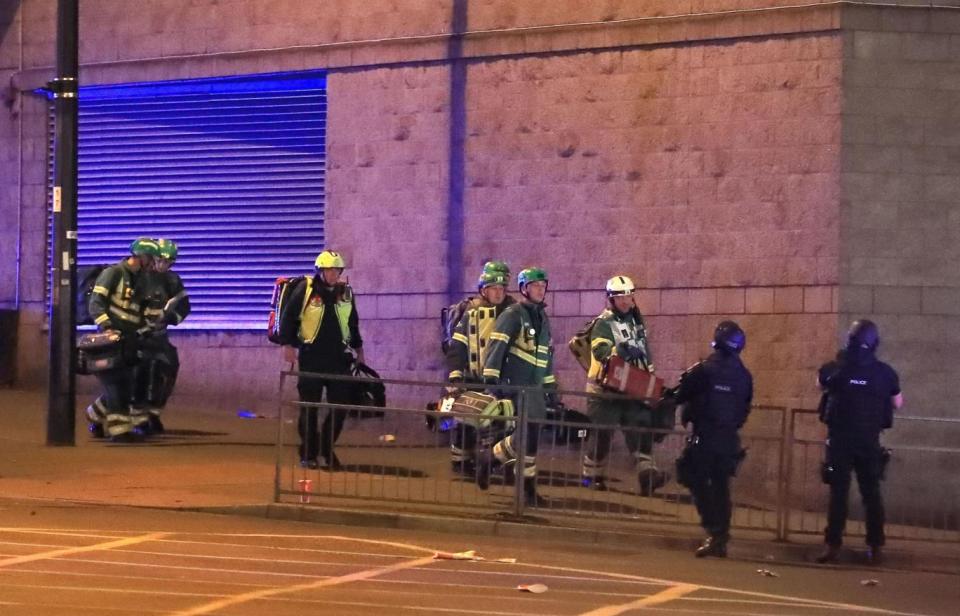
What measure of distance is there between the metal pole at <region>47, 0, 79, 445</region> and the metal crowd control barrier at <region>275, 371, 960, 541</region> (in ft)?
9.71

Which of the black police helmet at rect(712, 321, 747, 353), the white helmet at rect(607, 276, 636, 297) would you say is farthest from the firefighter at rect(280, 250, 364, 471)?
the black police helmet at rect(712, 321, 747, 353)

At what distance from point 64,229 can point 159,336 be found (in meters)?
1.53

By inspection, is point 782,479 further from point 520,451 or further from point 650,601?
point 650,601

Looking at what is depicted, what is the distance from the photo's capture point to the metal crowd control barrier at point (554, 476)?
41.4 feet

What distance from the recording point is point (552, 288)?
17188 mm

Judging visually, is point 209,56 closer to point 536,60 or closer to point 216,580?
point 536,60

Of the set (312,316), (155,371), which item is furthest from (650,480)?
→ (155,371)

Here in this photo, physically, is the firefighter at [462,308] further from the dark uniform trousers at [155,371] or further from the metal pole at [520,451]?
the dark uniform trousers at [155,371]

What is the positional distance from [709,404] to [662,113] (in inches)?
215

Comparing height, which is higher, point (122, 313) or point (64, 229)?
point (64, 229)

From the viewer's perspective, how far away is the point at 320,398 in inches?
551

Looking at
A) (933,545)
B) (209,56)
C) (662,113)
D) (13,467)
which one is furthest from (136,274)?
(933,545)

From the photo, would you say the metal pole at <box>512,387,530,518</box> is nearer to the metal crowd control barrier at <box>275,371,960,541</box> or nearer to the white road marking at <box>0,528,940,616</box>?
the metal crowd control barrier at <box>275,371,960,541</box>

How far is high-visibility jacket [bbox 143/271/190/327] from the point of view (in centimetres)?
1588
